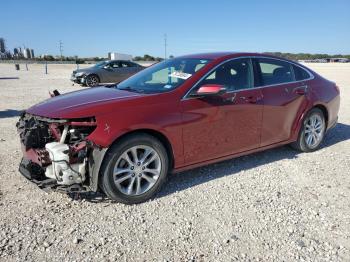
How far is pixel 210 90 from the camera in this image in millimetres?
4180

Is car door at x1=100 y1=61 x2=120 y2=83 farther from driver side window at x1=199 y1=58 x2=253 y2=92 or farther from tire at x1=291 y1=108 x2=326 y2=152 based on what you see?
driver side window at x1=199 y1=58 x2=253 y2=92

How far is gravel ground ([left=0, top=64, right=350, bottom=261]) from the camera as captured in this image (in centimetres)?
314

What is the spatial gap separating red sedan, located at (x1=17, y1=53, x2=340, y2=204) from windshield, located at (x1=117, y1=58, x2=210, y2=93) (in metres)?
0.02

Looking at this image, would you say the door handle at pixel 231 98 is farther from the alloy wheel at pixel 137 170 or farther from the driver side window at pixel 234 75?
the alloy wheel at pixel 137 170

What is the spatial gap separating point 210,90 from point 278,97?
152 centimetres

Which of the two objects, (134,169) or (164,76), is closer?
(134,169)

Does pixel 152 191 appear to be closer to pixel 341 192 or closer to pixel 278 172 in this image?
pixel 278 172

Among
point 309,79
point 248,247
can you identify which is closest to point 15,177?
point 248,247

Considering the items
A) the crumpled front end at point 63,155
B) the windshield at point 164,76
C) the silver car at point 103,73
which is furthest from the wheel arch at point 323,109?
the silver car at point 103,73

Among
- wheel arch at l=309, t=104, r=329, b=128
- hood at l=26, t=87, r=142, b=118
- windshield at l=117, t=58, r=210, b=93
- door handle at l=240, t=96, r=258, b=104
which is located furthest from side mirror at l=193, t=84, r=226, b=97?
wheel arch at l=309, t=104, r=329, b=128

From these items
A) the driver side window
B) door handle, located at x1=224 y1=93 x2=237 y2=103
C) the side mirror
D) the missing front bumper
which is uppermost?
the driver side window

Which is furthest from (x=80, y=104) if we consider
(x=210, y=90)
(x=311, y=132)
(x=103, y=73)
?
(x=103, y=73)

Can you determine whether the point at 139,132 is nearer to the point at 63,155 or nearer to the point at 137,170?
the point at 137,170

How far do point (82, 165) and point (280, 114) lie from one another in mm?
3047
